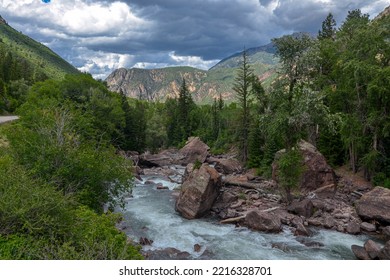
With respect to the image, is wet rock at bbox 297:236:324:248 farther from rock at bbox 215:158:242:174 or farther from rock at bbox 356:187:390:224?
rock at bbox 215:158:242:174

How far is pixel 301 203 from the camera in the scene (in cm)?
2923

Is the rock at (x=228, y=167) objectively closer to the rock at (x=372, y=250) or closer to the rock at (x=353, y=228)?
the rock at (x=353, y=228)

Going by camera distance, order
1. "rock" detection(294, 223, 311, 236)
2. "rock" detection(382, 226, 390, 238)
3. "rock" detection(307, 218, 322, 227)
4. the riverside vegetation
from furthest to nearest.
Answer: "rock" detection(307, 218, 322, 227) < "rock" detection(294, 223, 311, 236) < "rock" detection(382, 226, 390, 238) < the riverside vegetation

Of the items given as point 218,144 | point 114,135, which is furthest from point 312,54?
point 218,144

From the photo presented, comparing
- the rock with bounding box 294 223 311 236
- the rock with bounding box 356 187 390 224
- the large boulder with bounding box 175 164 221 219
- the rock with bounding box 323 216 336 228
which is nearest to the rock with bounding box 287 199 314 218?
the rock with bounding box 323 216 336 228

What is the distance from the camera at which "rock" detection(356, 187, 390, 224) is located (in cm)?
2630

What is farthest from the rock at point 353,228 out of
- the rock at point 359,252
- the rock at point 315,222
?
the rock at point 359,252

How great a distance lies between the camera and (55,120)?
23.2 meters

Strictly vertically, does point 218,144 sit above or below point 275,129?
below

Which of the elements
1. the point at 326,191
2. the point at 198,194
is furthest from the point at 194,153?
the point at 198,194

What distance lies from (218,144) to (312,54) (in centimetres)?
4911

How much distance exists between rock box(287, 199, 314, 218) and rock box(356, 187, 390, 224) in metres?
3.74

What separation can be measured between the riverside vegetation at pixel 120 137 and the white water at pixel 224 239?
147 inches
